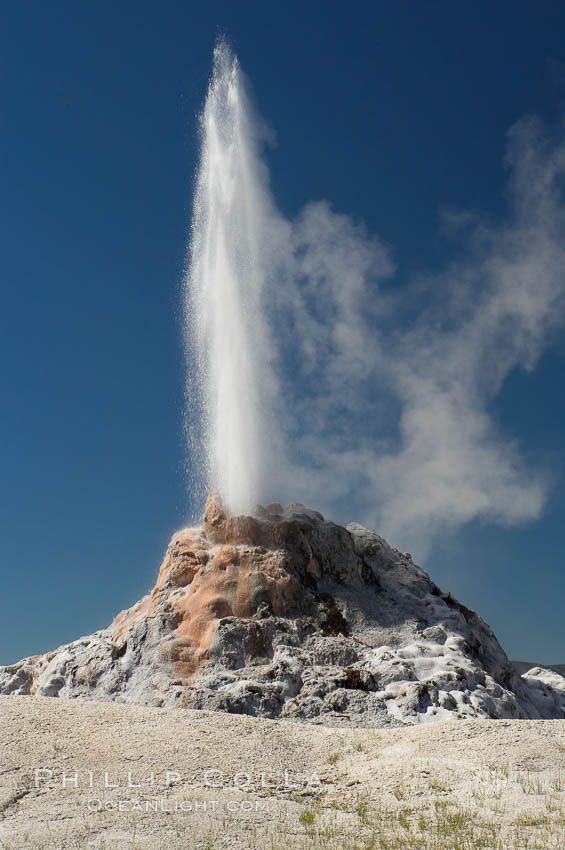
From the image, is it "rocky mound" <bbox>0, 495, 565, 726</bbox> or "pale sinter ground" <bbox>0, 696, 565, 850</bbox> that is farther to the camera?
"rocky mound" <bbox>0, 495, 565, 726</bbox>

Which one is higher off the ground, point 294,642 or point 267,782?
point 294,642

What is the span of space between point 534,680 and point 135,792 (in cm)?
2037

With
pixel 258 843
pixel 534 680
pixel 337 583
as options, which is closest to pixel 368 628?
pixel 337 583

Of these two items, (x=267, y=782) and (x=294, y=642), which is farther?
(x=294, y=642)

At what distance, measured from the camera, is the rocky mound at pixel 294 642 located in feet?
63.7

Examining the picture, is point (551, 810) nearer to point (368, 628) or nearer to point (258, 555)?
point (368, 628)

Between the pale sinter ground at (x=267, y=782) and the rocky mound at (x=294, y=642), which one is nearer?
the pale sinter ground at (x=267, y=782)

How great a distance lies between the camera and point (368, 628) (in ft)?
76.6

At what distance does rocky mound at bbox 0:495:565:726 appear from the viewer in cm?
1941

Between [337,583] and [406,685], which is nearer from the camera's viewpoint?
[406,685]

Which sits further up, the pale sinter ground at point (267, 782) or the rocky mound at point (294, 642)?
the rocky mound at point (294, 642)

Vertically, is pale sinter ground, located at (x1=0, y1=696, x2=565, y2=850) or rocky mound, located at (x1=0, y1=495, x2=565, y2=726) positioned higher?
rocky mound, located at (x1=0, y1=495, x2=565, y2=726)

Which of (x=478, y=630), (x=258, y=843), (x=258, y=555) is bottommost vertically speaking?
(x=258, y=843)

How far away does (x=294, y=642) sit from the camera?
71.6 ft
